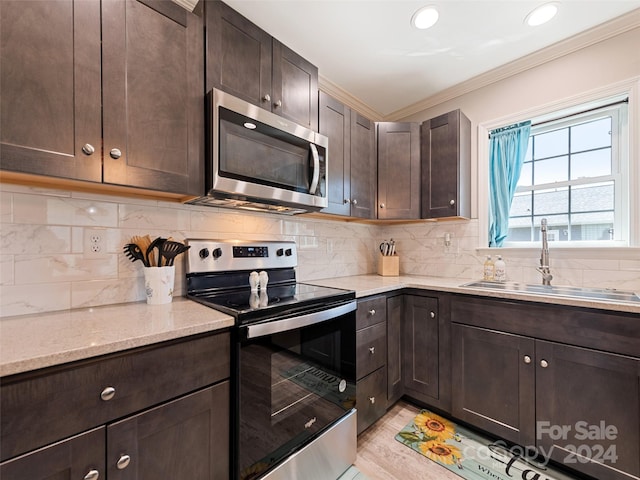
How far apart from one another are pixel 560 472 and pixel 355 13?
2872 mm

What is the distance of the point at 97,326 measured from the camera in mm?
948

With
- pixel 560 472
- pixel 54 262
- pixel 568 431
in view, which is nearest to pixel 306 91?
pixel 54 262

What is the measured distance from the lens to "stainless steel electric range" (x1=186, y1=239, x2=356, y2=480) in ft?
3.52

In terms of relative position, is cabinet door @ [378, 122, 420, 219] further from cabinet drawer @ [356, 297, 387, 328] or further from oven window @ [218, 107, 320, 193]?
oven window @ [218, 107, 320, 193]

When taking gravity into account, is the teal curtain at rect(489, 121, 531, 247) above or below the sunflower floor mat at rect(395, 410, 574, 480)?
above

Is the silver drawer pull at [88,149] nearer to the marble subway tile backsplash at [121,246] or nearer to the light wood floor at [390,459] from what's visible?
the marble subway tile backsplash at [121,246]

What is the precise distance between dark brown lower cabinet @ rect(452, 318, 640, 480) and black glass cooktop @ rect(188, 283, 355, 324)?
96 centimetres

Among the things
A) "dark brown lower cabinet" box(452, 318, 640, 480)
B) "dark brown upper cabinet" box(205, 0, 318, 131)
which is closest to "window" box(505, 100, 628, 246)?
"dark brown lower cabinet" box(452, 318, 640, 480)

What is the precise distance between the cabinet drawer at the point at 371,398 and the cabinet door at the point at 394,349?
0.07 m

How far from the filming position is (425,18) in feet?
5.64

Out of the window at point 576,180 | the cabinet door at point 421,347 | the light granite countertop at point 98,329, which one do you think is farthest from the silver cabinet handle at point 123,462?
the window at point 576,180

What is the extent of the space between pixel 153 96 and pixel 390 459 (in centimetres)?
222

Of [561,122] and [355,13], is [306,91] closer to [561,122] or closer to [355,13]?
[355,13]

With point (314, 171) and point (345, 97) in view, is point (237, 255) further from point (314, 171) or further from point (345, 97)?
point (345, 97)
